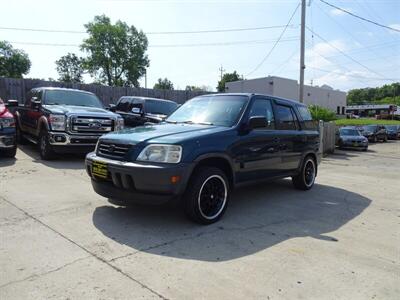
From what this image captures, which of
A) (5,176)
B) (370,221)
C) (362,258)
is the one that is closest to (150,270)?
(362,258)

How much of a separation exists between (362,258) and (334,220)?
1.42 metres

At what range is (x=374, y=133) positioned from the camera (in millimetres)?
28109

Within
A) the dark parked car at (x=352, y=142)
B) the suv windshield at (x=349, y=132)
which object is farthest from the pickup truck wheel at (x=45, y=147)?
the suv windshield at (x=349, y=132)

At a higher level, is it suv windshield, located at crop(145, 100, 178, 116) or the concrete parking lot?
suv windshield, located at crop(145, 100, 178, 116)

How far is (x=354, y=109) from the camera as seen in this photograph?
100000 mm

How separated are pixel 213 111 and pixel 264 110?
922 millimetres

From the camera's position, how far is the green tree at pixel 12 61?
6894 centimetres

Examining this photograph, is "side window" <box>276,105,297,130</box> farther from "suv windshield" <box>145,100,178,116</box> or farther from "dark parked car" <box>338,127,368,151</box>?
"dark parked car" <box>338,127,368,151</box>

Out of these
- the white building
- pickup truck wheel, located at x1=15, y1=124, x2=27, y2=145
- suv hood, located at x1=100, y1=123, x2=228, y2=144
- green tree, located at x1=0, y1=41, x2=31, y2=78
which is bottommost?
pickup truck wheel, located at x1=15, y1=124, x2=27, y2=145

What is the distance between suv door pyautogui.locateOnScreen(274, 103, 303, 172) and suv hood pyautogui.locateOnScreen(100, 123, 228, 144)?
1.57 metres

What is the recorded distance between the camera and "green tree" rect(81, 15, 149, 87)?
200 feet

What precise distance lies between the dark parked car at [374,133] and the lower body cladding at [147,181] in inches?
1029

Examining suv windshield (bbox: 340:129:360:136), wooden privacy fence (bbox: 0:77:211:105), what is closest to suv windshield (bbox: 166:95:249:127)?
wooden privacy fence (bbox: 0:77:211:105)

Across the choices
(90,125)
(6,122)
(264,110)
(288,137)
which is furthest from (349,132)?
(6,122)
